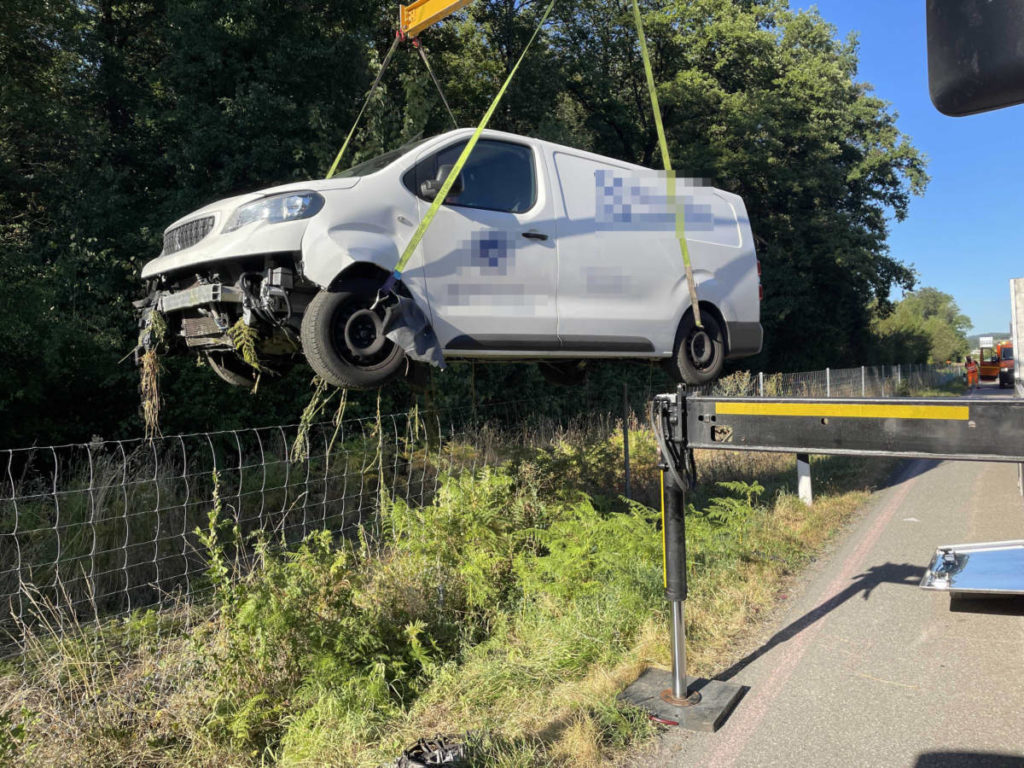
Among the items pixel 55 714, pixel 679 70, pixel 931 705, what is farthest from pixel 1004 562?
pixel 679 70

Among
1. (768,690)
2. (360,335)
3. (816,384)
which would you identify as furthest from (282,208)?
(816,384)

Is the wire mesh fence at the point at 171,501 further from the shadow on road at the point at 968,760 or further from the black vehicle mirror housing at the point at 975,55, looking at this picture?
the black vehicle mirror housing at the point at 975,55

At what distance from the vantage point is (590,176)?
4.70m

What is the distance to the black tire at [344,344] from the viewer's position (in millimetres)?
3539

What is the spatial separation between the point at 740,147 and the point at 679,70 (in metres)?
3.12

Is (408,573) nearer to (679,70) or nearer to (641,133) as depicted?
(641,133)

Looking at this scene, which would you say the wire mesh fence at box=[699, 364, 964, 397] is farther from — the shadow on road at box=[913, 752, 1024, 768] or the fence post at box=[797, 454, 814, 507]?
the shadow on road at box=[913, 752, 1024, 768]

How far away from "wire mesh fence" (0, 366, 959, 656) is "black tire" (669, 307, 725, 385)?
1787 mm

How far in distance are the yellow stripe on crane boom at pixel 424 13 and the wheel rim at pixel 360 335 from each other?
2.49 metres

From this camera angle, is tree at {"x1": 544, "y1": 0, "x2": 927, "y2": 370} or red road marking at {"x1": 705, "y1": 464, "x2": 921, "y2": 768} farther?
tree at {"x1": 544, "y1": 0, "x2": 927, "y2": 370}

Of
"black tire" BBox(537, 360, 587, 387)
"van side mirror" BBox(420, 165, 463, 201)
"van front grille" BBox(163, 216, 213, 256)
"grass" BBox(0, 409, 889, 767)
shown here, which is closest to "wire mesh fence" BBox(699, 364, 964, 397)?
"black tire" BBox(537, 360, 587, 387)

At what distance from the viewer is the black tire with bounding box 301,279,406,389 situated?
3.54m

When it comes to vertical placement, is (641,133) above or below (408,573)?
above

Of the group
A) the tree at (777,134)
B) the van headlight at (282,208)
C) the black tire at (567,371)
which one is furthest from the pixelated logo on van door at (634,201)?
the tree at (777,134)
